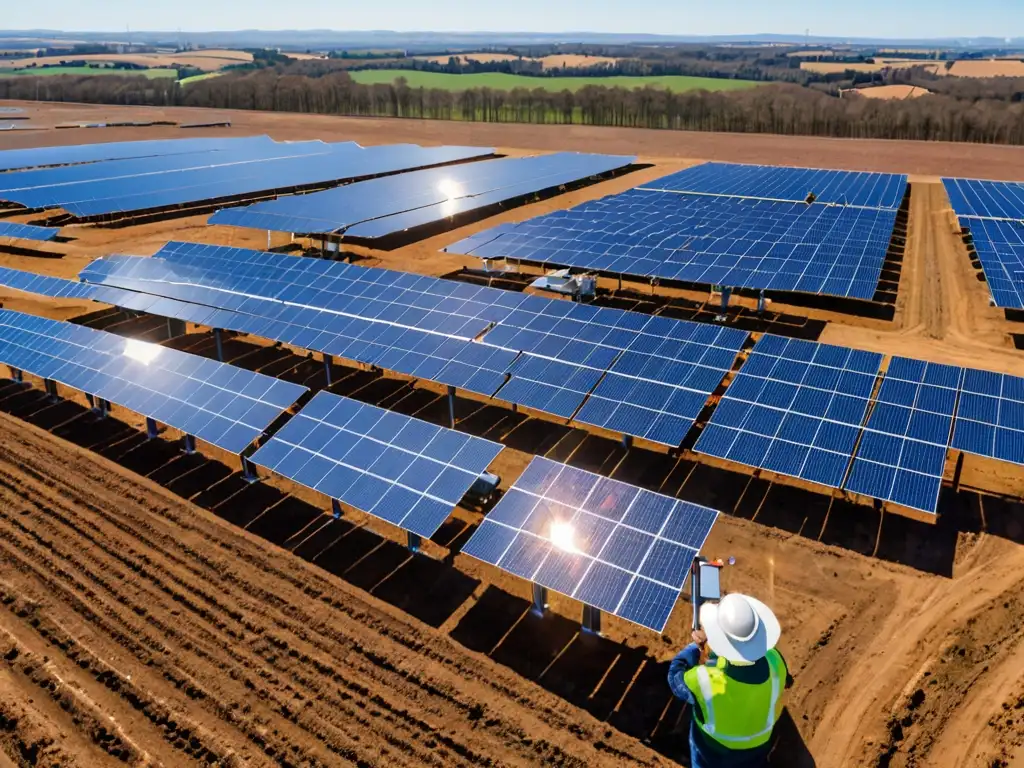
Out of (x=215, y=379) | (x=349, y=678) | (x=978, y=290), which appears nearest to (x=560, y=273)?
(x=215, y=379)

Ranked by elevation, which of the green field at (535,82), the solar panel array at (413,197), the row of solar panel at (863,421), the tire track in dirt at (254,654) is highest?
the green field at (535,82)

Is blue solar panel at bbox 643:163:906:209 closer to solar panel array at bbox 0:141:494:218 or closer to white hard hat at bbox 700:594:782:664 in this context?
solar panel array at bbox 0:141:494:218

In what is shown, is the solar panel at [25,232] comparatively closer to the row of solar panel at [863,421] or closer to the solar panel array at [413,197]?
the solar panel array at [413,197]

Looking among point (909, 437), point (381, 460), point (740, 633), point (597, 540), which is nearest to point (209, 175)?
point (381, 460)

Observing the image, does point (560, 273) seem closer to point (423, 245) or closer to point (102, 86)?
point (423, 245)

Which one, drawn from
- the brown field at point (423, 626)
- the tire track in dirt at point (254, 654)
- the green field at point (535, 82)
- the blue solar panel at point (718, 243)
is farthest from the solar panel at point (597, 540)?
the green field at point (535, 82)

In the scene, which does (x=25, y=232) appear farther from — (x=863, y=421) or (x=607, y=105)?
(x=607, y=105)
